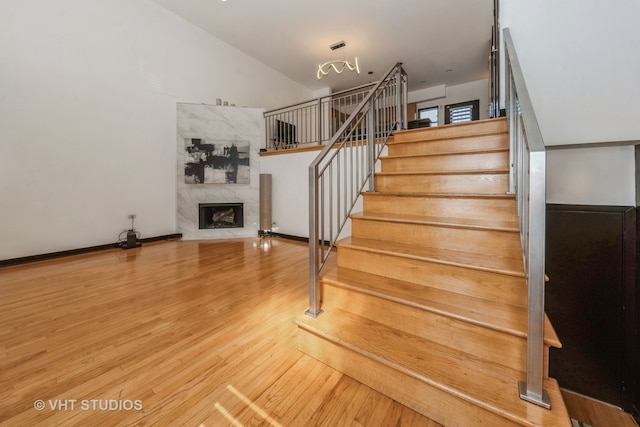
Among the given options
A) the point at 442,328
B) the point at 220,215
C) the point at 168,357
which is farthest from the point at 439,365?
the point at 220,215

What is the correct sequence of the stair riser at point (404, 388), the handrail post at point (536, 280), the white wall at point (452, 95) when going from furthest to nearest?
the white wall at point (452, 95) → the stair riser at point (404, 388) → the handrail post at point (536, 280)

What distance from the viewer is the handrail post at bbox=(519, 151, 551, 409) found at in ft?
Result: 3.07

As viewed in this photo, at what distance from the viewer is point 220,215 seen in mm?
5176

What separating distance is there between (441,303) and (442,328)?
0.13 m

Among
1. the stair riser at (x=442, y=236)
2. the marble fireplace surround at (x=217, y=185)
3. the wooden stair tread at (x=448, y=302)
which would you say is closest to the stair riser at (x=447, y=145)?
the stair riser at (x=442, y=236)

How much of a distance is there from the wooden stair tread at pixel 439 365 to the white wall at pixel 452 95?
8141 mm

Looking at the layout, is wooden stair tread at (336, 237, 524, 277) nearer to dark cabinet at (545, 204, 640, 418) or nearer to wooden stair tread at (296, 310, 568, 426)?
wooden stair tread at (296, 310, 568, 426)

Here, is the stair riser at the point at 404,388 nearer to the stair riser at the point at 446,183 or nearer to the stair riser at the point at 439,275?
the stair riser at the point at 439,275

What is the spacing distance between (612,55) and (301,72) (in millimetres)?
6603

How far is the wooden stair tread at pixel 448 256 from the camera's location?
1.45 metres

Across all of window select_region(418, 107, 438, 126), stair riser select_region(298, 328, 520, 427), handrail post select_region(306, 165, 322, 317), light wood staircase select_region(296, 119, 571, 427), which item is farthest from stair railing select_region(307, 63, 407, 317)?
window select_region(418, 107, 438, 126)

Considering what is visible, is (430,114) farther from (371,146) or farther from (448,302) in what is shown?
(448,302)

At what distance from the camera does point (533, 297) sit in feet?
3.18

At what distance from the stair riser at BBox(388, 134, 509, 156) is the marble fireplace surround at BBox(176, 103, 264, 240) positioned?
3.20 metres
